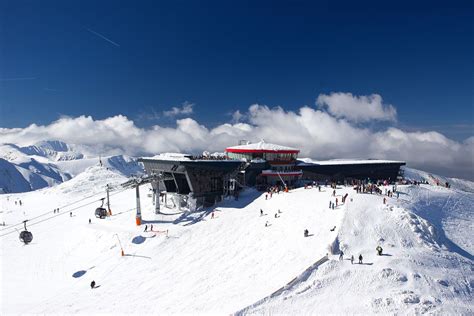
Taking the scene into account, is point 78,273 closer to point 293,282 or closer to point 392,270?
point 293,282

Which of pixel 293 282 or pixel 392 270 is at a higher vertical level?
pixel 392 270

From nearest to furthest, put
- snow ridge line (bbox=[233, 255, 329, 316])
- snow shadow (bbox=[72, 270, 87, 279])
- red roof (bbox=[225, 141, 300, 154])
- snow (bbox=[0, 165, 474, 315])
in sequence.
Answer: snow ridge line (bbox=[233, 255, 329, 316]), snow (bbox=[0, 165, 474, 315]), snow shadow (bbox=[72, 270, 87, 279]), red roof (bbox=[225, 141, 300, 154])

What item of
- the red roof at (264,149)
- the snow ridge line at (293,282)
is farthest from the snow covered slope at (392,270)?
the red roof at (264,149)

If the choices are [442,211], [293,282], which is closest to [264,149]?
[442,211]

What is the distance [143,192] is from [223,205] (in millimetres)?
28839

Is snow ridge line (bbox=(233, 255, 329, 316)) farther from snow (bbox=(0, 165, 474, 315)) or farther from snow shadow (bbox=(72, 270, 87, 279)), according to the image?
snow shadow (bbox=(72, 270, 87, 279))

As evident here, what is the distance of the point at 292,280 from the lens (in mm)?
28516

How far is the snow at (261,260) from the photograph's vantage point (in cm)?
2750

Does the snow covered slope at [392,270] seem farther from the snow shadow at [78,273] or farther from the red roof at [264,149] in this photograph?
the snow shadow at [78,273]

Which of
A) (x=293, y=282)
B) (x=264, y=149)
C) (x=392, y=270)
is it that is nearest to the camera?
(x=293, y=282)

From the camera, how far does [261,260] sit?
34625 millimetres

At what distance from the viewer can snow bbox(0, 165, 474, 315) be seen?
27.5 metres

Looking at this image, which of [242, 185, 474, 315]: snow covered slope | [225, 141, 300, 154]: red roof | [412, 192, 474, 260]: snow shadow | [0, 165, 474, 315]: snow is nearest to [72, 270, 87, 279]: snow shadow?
[0, 165, 474, 315]: snow

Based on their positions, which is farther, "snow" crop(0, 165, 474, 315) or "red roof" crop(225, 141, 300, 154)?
"red roof" crop(225, 141, 300, 154)
